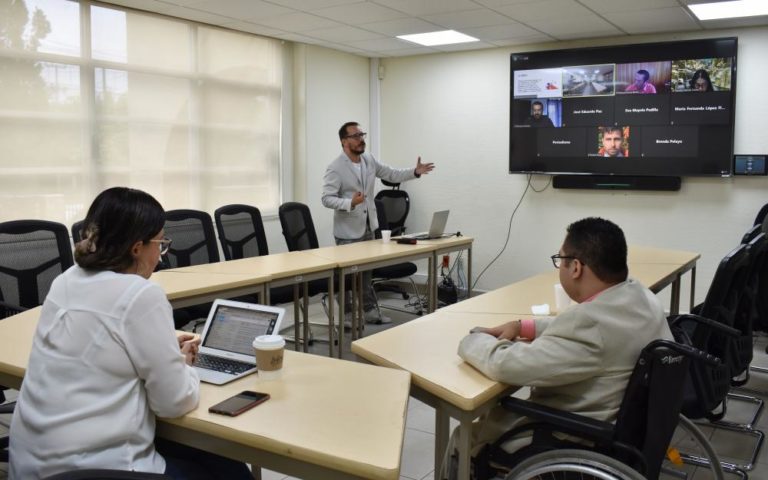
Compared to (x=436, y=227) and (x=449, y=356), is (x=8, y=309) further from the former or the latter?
(x=436, y=227)

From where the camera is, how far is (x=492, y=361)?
203 centimetres

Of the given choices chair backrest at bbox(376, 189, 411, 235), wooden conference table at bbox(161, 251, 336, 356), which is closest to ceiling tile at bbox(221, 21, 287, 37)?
chair backrest at bbox(376, 189, 411, 235)

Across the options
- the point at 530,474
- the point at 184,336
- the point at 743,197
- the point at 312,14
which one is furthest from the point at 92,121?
the point at 743,197

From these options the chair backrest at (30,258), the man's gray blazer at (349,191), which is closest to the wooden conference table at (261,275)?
the chair backrest at (30,258)

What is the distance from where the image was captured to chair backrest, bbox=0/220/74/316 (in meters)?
3.36

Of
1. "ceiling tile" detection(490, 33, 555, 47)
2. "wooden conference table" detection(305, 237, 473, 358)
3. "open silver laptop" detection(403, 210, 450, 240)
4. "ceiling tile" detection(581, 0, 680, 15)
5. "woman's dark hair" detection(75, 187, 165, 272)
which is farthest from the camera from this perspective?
"ceiling tile" detection(490, 33, 555, 47)

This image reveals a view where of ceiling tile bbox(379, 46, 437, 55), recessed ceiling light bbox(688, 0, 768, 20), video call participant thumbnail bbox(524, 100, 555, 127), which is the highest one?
ceiling tile bbox(379, 46, 437, 55)

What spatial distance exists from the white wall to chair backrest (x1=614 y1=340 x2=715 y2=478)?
172 inches

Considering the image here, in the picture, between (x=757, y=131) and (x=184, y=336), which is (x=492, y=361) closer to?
(x=184, y=336)

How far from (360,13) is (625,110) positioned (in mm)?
→ 2496

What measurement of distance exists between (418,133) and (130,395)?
234 inches

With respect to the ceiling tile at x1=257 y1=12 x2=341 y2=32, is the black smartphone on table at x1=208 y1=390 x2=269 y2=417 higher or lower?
lower

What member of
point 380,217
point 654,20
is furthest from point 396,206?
point 654,20

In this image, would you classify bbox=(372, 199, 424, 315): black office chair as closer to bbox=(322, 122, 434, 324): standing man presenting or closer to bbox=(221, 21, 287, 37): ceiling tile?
bbox=(322, 122, 434, 324): standing man presenting
